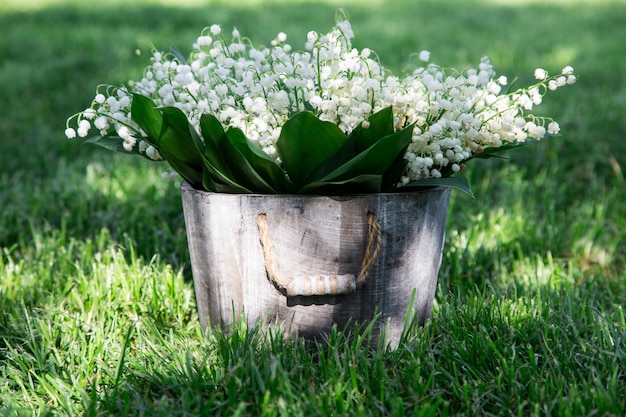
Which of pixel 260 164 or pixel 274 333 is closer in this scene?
pixel 260 164

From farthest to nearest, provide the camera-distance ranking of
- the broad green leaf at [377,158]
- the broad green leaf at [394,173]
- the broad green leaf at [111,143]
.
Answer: the broad green leaf at [111,143]
the broad green leaf at [394,173]
the broad green leaf at [377,158]

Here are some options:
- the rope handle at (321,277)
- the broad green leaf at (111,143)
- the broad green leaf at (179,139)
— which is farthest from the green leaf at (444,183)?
the broad green leaf at (111,143)

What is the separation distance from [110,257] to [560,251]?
1558mm

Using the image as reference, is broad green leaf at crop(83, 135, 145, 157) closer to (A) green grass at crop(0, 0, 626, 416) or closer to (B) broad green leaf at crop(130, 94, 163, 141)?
(B) broad green leaf at crop(130, 94, 163, 141)

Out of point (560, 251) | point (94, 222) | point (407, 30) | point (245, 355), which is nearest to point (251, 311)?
point (245, 355)

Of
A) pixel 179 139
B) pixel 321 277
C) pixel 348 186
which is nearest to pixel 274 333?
pixel 321 277

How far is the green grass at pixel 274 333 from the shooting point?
128cm

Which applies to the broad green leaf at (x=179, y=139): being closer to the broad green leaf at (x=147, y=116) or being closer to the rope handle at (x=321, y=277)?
the broad green leaf at (x=147, y=116)

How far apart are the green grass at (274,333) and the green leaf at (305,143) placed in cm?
39

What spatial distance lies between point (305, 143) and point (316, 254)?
25cm

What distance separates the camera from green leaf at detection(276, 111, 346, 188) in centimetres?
129

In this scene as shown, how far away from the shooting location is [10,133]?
3562 millimetres

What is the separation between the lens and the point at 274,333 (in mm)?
1469

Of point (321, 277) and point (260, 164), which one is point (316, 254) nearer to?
point (321, 277)
